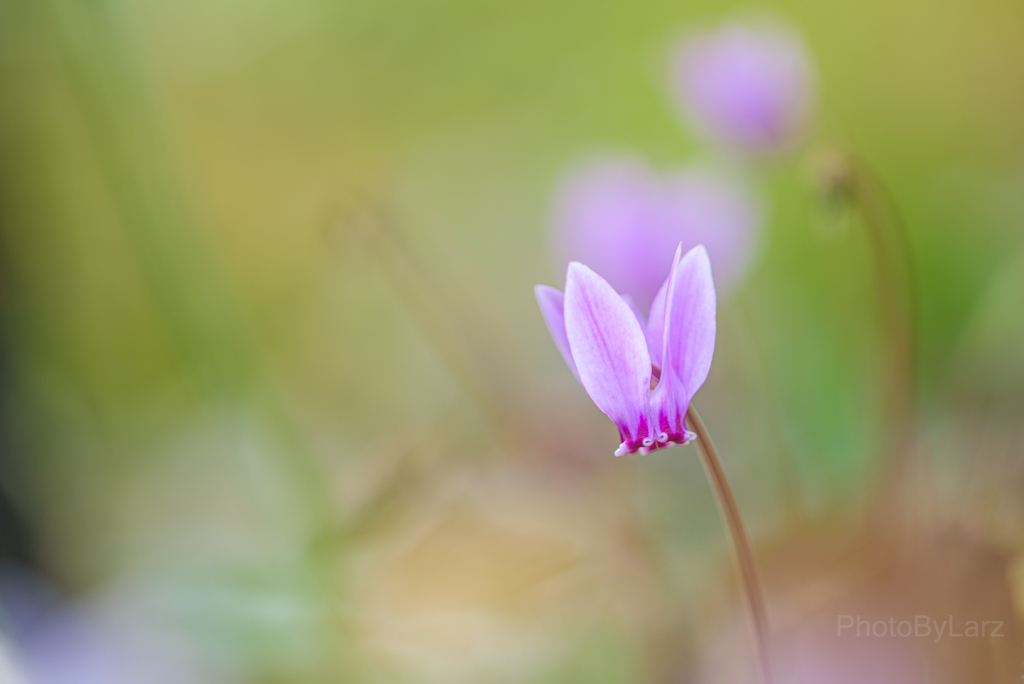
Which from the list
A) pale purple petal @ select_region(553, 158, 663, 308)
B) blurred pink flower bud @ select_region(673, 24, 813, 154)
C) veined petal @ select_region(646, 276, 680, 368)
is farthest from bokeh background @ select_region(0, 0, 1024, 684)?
veined petal @ select_region(646, 276, 680, 368)

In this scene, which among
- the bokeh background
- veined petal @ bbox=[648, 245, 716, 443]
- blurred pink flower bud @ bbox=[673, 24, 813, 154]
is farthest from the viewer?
blurred pink flower bud @ bbox=[673, 24, 813, 154]

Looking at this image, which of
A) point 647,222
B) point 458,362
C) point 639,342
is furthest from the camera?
point 458,362

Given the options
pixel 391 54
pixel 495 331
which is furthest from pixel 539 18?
pixel 495 331

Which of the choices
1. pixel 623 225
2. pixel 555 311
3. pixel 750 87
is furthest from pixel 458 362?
pixel 555 311

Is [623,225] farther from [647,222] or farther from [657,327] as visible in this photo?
[657,327]

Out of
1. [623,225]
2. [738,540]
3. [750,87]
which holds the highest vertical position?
[750,87]

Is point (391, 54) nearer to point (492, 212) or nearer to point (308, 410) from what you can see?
point (492, 212)

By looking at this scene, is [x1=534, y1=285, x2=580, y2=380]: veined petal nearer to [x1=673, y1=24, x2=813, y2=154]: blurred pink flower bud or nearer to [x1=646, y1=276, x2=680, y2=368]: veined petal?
[x1=646, y1=276, x2=680, y2=368]: veined petal
